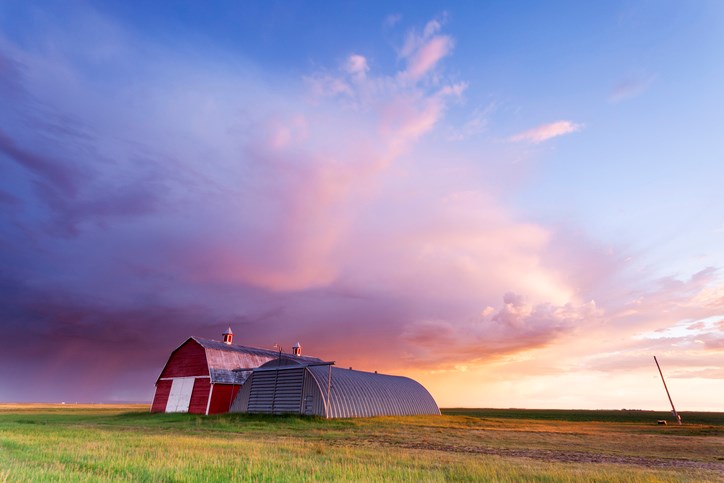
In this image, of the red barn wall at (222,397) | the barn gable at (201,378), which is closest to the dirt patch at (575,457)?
the red barn wall at (222,397)

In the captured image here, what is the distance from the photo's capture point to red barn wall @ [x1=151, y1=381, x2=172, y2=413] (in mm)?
54312

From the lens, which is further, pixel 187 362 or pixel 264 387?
pixel 187 362

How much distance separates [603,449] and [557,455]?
6.20 metres

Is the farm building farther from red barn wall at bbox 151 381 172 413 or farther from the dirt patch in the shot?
the dirt patch

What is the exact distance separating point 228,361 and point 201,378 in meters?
4.32

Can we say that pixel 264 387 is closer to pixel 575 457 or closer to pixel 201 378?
pixel 201 378

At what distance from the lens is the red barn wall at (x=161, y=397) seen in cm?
5431

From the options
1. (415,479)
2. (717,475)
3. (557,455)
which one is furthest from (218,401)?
(717,475)

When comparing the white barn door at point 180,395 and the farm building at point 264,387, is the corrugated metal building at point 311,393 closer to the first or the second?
the farm building at point 264,387

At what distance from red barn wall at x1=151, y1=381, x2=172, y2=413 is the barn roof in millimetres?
7682

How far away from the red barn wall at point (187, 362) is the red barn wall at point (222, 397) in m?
2.61

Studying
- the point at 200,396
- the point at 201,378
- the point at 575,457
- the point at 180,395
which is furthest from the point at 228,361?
the point at 575,457

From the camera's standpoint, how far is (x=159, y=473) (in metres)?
11.5

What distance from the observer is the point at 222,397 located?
5069 centimetres
